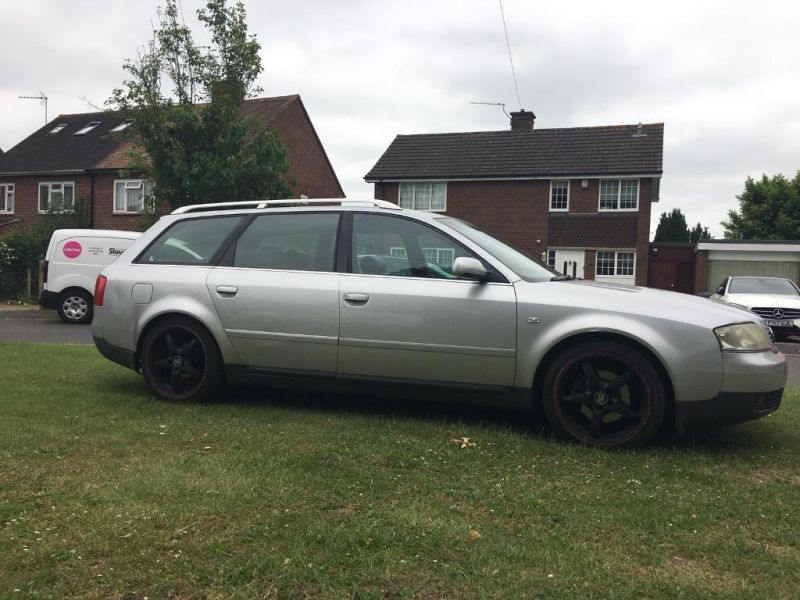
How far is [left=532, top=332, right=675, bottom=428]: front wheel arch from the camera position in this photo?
14.3 ft

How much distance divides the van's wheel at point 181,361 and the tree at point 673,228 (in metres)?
56.0

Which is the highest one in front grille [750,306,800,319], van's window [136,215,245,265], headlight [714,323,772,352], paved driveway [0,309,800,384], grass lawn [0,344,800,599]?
van's window [136,215,245,265]

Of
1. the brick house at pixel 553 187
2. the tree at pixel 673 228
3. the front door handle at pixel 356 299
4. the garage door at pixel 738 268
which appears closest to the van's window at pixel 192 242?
the front door handle at pixel 356 299

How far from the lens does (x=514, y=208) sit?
94.7 ft

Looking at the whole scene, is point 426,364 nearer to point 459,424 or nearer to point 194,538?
point 459,424

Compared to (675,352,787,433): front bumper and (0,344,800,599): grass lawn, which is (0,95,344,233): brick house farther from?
(675,352,787,433): front bumper

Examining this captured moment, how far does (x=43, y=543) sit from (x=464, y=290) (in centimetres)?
292

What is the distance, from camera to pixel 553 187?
28.4 meters

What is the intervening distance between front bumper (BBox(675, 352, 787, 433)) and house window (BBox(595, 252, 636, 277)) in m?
24.0

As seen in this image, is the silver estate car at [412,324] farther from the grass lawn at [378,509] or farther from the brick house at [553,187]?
the brick house at [553,187]

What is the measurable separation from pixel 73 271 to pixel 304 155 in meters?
18.1

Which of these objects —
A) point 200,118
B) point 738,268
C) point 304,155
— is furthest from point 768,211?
point 200,118

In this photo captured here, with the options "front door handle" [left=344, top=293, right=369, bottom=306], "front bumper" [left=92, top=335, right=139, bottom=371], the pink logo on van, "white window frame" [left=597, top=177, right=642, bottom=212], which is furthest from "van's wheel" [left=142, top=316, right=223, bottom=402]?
"white window frame" [left=597, top=177, right=642, bottom=212]

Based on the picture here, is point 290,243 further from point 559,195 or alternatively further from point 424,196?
point 424,196
